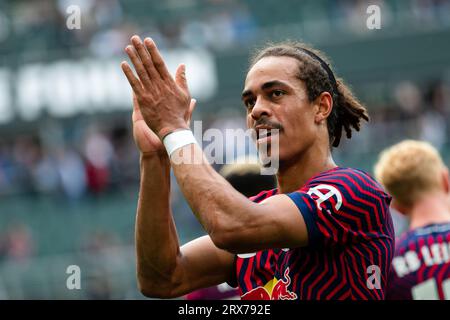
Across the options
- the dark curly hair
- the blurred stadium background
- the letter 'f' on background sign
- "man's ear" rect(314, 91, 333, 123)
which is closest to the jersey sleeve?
"man's ear" rect(314, 91, 333, 123)

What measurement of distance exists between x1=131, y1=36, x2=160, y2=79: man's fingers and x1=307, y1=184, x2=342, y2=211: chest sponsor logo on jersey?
0.82 metres

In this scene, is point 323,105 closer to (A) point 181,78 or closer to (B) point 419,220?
(A) point 181,78

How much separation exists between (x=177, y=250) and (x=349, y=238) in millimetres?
945

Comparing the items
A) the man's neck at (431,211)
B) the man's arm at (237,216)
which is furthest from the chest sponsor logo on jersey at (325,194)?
the man's neck at (431,211)

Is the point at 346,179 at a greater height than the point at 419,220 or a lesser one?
greater

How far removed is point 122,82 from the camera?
18047 mm

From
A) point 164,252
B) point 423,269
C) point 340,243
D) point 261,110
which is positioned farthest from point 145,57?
point 423,269

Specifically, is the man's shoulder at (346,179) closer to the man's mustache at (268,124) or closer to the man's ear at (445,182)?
the man's mustache at (268,124)

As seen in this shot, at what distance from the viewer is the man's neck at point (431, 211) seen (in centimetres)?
574

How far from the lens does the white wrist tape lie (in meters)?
3.75

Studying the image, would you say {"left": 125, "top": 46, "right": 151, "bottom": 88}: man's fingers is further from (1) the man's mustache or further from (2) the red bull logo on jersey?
(2) the red bull logo on jersey

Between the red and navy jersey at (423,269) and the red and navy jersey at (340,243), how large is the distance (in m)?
1.63

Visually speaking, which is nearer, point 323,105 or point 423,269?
point 323,105

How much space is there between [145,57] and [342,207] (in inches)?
40.5
